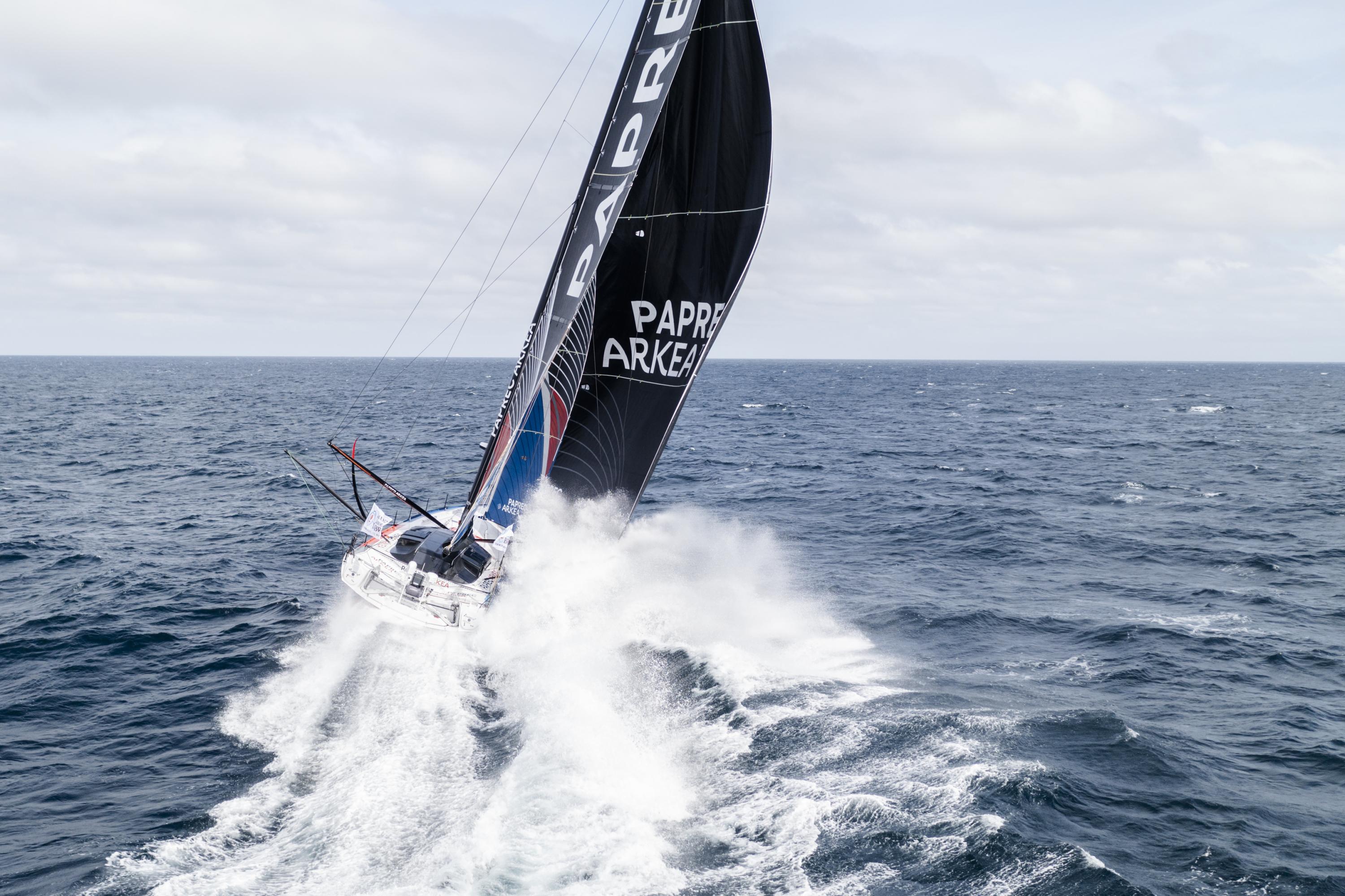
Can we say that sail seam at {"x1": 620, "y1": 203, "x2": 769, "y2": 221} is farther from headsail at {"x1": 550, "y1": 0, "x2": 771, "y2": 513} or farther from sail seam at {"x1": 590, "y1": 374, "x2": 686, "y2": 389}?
sail seam at {"x1": 590, "y1": 374, "x2": 686, "y2": 389}

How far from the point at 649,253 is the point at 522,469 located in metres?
5.47

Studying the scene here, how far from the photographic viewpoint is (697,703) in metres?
15.2

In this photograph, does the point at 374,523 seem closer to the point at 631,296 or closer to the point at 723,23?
the point at 631,296

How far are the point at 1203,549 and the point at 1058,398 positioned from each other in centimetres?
7738

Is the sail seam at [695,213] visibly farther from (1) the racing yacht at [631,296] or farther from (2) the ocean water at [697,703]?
(2) the ocean water at [697,703]

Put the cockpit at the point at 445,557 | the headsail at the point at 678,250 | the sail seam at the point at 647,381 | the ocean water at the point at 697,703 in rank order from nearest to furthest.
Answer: the ocean water at the point at 697,703
the headsail at the point at 678,250
the sail seam at the point at 647,381
the cockpit at the point at 445,557

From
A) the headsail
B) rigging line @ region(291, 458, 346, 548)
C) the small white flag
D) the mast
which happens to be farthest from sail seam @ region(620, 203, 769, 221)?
rigging line @ region(291, 458, 346, 548)

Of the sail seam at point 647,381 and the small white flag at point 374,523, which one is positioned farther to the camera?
the small white flag at point 374,523

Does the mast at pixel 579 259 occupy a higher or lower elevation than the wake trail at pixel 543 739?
higher

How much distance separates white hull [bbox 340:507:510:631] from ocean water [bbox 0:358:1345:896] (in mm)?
537

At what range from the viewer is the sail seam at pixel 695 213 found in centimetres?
1525

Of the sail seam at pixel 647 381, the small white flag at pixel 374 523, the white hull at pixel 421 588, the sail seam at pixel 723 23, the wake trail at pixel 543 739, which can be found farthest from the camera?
the small white flag at pixel 374 523

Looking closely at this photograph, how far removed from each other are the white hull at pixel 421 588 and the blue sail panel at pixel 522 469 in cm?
43

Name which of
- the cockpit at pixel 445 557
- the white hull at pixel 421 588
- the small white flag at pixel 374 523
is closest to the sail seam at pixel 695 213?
the white hull at pixel 421 588
